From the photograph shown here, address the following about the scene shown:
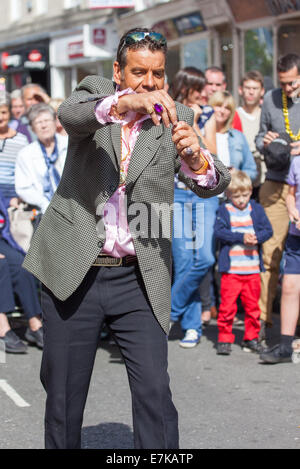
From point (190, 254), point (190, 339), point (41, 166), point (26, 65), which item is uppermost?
point (26, 65)

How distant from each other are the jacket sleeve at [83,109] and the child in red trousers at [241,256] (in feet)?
12.9

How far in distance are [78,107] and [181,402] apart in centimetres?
304

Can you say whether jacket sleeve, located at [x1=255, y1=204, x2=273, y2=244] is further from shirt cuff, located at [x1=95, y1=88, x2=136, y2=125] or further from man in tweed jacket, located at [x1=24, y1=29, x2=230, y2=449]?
shirt cuff, located at [x1=95, y1=88, x2=136, y2=125]

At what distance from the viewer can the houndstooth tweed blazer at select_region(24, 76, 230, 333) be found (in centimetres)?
367

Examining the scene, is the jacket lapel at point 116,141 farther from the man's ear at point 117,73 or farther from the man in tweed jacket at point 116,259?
the man's ear at point 117,73

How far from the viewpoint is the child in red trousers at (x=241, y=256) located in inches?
295

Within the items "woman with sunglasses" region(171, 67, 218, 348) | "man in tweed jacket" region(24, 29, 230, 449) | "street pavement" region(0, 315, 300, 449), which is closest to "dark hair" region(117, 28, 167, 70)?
"man in tweed jacket" region(24, 29, 230, 449)

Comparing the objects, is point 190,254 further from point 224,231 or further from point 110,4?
point 110,4

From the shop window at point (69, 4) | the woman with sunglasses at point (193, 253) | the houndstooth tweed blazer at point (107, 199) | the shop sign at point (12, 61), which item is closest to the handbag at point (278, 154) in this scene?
the woman with sunglasses at point (193, 253)

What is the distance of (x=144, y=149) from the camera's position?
12.1 ft

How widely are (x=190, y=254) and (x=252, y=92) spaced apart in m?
2.59

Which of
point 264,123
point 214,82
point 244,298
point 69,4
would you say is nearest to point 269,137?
point 264,123

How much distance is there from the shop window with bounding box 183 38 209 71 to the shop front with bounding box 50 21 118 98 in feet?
11.1
